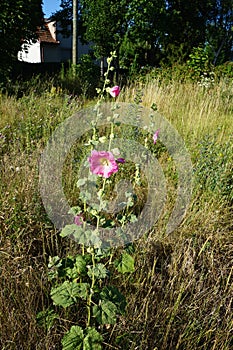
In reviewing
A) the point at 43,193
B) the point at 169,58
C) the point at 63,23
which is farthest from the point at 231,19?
the point at 43,193

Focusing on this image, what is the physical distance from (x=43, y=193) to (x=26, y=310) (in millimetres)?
908

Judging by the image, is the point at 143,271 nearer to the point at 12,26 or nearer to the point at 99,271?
the point at 99,271

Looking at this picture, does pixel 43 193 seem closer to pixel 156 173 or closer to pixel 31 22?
pixel 156 173

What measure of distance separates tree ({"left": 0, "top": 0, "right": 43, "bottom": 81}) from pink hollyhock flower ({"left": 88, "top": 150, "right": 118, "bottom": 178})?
5.39 metres

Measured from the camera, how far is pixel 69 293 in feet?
4.05

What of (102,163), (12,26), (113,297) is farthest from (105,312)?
(12,26)

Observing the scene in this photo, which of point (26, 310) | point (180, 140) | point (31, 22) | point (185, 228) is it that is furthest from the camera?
point (31, 22)

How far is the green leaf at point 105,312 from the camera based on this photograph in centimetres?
116

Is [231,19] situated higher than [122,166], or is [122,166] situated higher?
[231,19]

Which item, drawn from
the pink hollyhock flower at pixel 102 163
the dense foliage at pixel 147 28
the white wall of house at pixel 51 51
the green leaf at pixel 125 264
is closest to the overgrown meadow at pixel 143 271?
the green leaf at pixel 125 264

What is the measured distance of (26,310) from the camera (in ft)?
4.50

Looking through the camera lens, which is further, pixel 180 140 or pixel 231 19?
pixel 231 19

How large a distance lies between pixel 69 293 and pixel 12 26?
5.72 meters

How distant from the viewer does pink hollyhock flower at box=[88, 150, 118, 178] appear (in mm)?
1104
